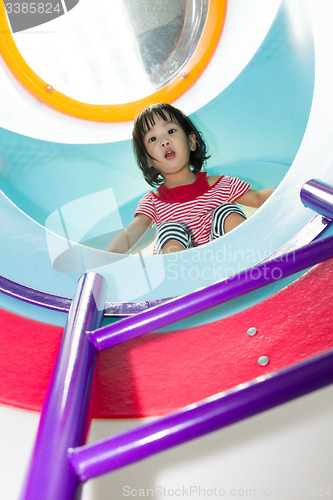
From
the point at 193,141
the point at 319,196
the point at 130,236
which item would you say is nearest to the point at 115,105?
the point at 193,141

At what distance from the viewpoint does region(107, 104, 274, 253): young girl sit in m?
1.35

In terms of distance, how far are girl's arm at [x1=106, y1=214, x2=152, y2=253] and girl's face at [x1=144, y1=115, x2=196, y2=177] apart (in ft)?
0.69

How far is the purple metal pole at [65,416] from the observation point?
36 centimetres

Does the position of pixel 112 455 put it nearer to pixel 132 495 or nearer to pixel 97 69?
pixel 132 495

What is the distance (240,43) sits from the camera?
1715 millimetres

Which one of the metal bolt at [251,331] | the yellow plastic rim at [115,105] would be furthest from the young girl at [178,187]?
the metal bolt at [251,331]

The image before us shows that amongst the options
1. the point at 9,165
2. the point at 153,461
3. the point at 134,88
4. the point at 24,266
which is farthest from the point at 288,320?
the point at 134,88

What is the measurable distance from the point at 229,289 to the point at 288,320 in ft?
0.39

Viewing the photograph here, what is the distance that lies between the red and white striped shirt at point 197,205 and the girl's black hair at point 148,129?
0.15 meters

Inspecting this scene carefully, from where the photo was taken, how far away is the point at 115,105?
1.93 m

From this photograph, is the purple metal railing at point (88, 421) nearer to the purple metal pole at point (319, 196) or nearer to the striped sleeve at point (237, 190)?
the purple metal pole at point (319, 196)

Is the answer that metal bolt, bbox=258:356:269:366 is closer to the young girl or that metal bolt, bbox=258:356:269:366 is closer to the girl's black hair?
the young girl

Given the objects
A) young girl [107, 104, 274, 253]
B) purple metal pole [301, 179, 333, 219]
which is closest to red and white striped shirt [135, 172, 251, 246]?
young girl [107, 104, 274, 253]

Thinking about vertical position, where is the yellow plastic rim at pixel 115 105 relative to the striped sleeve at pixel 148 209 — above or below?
above
